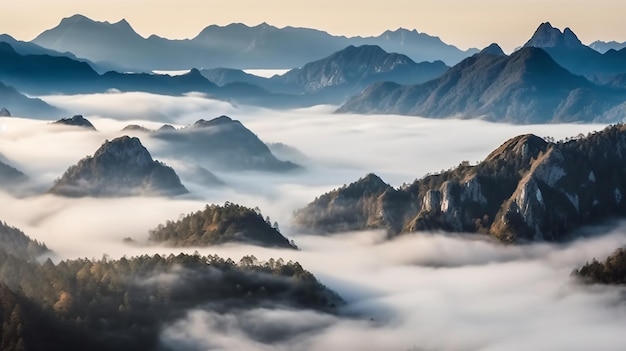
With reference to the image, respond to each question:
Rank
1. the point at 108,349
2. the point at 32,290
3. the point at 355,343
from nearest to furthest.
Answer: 1. the point at 108,349
2. the point at 32,290
3. the point at 355,343

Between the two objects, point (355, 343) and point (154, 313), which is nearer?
point (154, 313)

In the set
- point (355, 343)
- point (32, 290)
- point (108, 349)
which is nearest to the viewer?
point (108, 349)

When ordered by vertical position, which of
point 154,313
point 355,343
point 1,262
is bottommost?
point 355,343

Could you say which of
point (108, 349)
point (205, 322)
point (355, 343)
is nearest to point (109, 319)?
point (108, 349)

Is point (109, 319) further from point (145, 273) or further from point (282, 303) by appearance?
point (282, 303)

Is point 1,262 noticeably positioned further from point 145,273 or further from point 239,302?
point 239,302

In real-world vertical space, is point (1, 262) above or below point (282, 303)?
above

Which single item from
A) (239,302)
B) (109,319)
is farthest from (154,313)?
(239,302)
